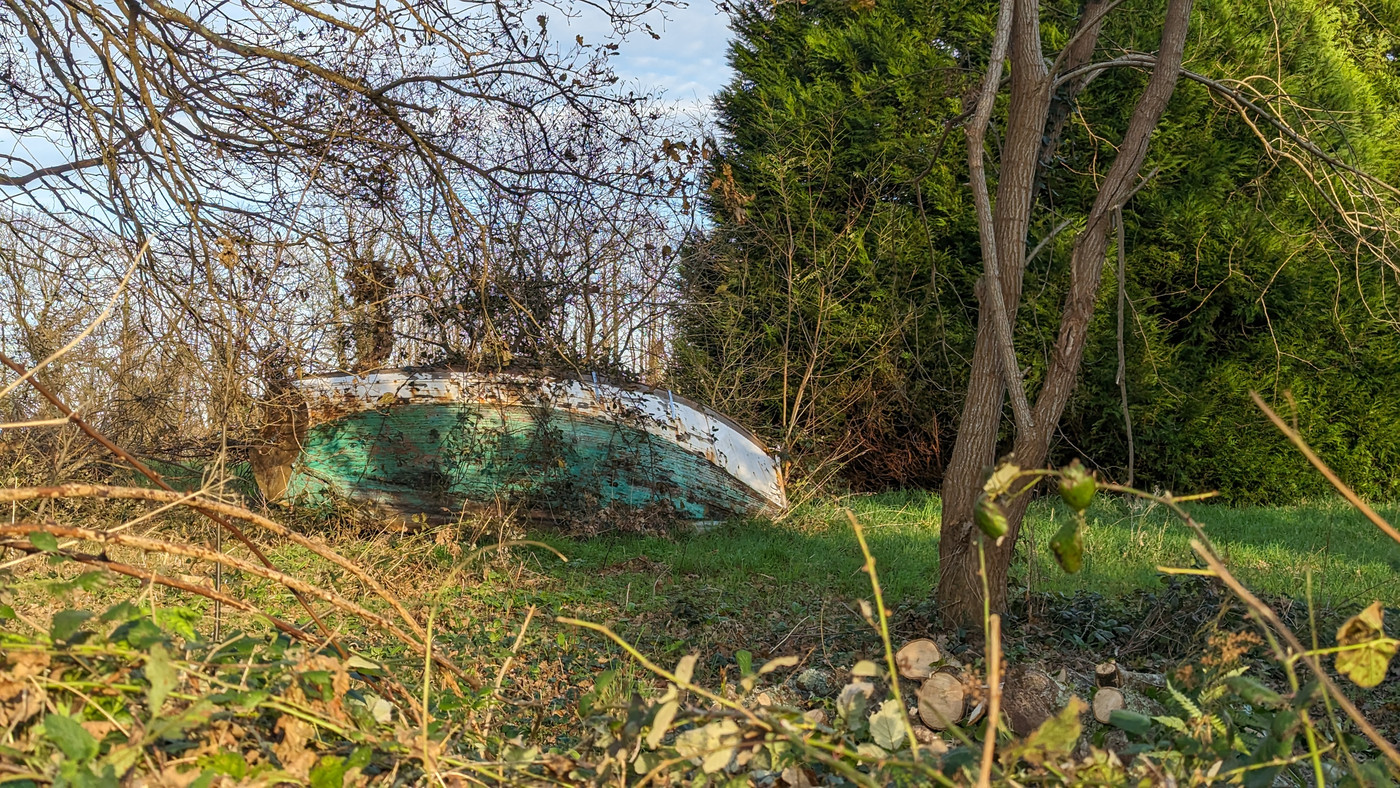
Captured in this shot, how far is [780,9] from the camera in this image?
9.85m

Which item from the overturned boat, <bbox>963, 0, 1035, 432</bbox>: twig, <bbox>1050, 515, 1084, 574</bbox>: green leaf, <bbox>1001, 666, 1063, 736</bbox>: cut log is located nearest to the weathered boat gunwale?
the overturned boat

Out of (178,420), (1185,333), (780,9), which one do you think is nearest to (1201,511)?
(1185,333)

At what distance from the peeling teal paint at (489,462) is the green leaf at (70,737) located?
5462 millimetres

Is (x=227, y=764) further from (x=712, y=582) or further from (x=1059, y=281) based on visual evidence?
(x=1059, y=281)

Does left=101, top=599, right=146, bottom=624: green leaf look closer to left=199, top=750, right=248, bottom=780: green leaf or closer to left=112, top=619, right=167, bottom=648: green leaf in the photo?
left=112, top=619, right=167, bottom=648: green leaf

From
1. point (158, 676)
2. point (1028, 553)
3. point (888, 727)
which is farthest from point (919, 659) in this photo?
point (158, 676)

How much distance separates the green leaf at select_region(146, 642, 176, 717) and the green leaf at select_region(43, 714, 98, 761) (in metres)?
0.08

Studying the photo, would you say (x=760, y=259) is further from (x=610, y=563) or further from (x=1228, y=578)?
(x=1228, y=578)

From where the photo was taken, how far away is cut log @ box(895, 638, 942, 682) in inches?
124

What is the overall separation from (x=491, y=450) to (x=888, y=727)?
18.5 ft

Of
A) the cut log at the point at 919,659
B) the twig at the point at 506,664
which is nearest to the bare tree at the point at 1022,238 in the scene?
the cut log at the point at 919,659

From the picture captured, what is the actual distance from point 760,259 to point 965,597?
19.1 feet

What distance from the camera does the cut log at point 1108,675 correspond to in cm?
321

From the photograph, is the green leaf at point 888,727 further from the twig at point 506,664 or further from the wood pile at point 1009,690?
the wood pile at point 1009,690
